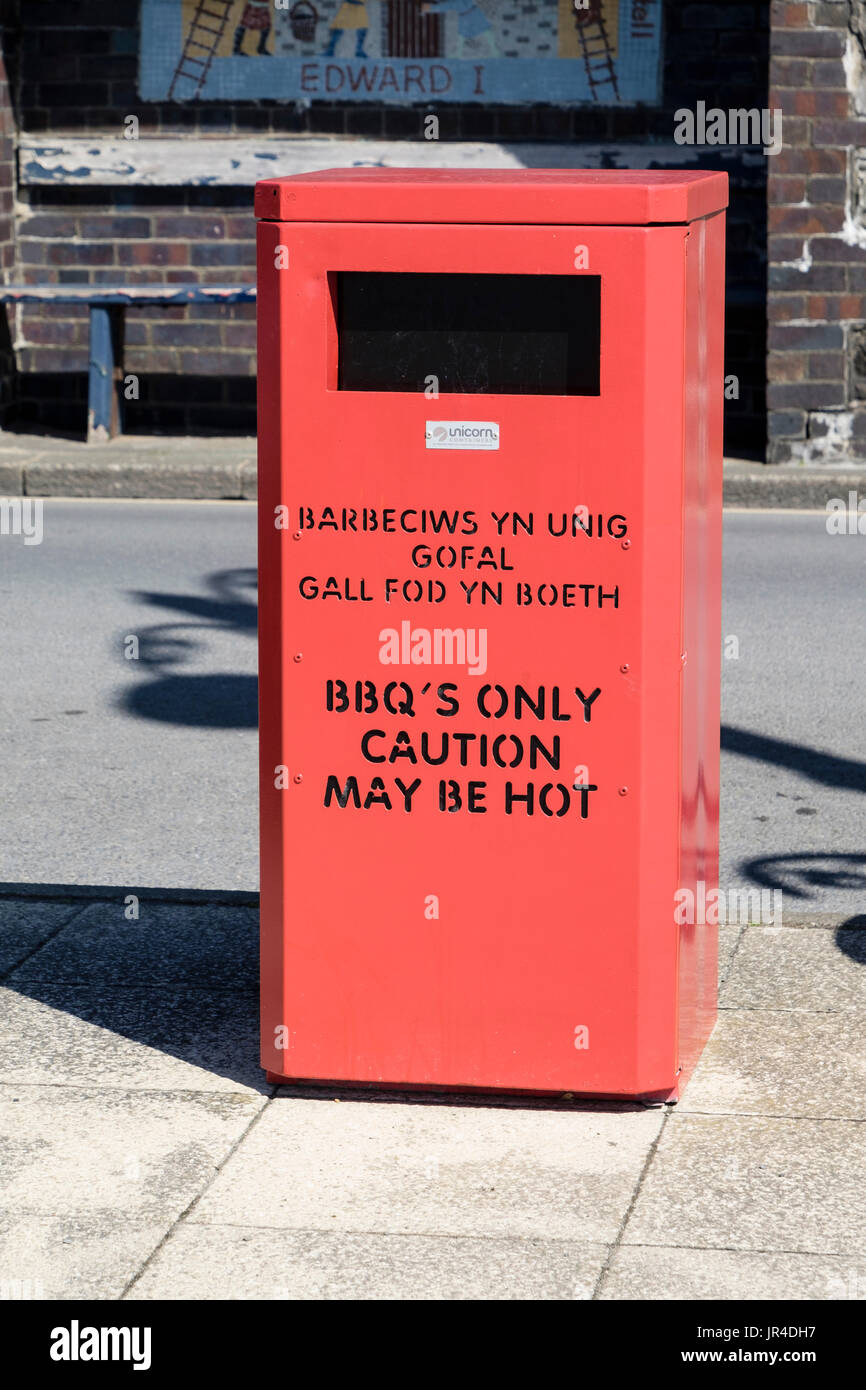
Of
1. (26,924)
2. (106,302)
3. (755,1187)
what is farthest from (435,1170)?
(106,302)

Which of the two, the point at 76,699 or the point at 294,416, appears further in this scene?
the point at 76,699

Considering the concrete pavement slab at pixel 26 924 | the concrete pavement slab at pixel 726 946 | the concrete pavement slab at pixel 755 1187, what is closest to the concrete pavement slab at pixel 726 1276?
the concrete pavement slab at pixel 755 1187

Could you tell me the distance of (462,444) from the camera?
3.72 metres

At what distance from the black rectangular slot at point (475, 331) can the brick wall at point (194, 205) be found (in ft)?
33.6

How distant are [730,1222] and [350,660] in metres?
→ 1.24

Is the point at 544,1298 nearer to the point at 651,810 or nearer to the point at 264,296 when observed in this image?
the point at 651,810

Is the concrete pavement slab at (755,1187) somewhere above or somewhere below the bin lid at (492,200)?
below

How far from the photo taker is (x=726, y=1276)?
10.7 feet

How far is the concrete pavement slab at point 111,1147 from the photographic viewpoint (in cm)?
356

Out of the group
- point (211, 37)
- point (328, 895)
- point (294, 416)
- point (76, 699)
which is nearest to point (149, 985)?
point (328, 895)
